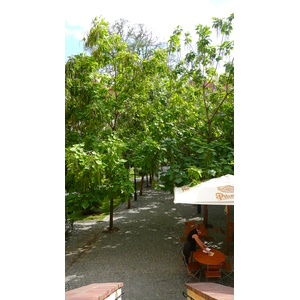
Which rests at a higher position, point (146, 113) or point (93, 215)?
point (146, 113)

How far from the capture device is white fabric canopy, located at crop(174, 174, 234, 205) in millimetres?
6043

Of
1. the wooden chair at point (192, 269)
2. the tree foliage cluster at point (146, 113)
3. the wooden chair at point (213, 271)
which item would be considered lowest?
the wooden chair at point (192, 269)

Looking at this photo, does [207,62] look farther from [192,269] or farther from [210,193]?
[192,269]

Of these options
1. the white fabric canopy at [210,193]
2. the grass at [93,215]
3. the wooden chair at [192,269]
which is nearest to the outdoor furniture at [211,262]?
the wooden chair at [192,269]

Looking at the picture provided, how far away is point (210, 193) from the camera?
621cm

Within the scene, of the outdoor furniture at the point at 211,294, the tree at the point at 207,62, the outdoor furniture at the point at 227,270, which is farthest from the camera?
the tree at the point at 207,62

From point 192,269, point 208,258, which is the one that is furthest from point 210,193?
point 192,269

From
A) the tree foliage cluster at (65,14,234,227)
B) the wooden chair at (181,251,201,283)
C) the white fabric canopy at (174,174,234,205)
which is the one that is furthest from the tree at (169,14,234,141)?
the wooden chair at (181,251,201,283)

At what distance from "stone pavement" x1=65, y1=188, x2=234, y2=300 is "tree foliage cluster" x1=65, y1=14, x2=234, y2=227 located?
1593 mm

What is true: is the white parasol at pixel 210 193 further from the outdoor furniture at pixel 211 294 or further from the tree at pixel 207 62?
the tree at pixel 207 62

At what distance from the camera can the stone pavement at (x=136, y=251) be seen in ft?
21.7

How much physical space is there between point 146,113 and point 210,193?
690cm

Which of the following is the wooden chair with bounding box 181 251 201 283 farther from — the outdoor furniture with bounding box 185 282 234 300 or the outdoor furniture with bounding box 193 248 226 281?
the outdoor furniture with bounding box 185 282 234 300
